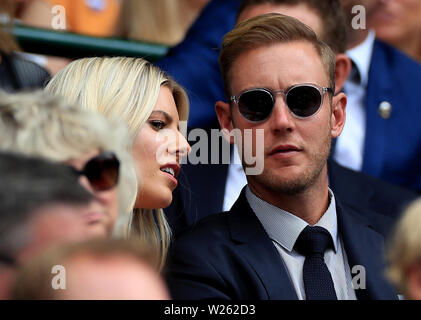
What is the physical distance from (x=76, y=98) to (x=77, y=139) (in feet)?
2.65

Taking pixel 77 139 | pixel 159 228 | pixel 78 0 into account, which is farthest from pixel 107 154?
pixel 78 0

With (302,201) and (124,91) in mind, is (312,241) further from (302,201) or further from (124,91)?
(124,91)

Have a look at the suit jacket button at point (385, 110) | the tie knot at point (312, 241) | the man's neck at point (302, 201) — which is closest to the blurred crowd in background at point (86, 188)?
the man's neck at point (302, 201)

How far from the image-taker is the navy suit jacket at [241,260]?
2.43 m

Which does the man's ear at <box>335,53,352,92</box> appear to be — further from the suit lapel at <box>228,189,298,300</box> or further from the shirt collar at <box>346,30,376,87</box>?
the suit lapel at <box>228,189,298,300</box>

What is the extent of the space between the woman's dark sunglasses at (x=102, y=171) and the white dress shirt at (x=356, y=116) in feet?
5.91

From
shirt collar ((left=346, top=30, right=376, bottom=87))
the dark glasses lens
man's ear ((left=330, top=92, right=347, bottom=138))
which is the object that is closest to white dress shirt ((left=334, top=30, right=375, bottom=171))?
shirt collar ((left=346, top=30, right=376, bottom=87))

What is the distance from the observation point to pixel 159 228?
2.92 meters

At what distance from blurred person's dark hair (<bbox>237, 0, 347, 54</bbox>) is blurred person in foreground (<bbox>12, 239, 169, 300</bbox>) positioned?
6.58ft

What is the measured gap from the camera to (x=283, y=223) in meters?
2.61

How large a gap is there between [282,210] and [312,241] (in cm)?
13

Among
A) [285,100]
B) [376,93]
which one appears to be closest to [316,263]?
[285,100]

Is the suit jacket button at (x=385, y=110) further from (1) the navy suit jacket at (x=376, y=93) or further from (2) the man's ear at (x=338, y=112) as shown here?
(2) the man's ear at (x=338, y=112)

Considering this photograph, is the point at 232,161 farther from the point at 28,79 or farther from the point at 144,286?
the point at 144,286
